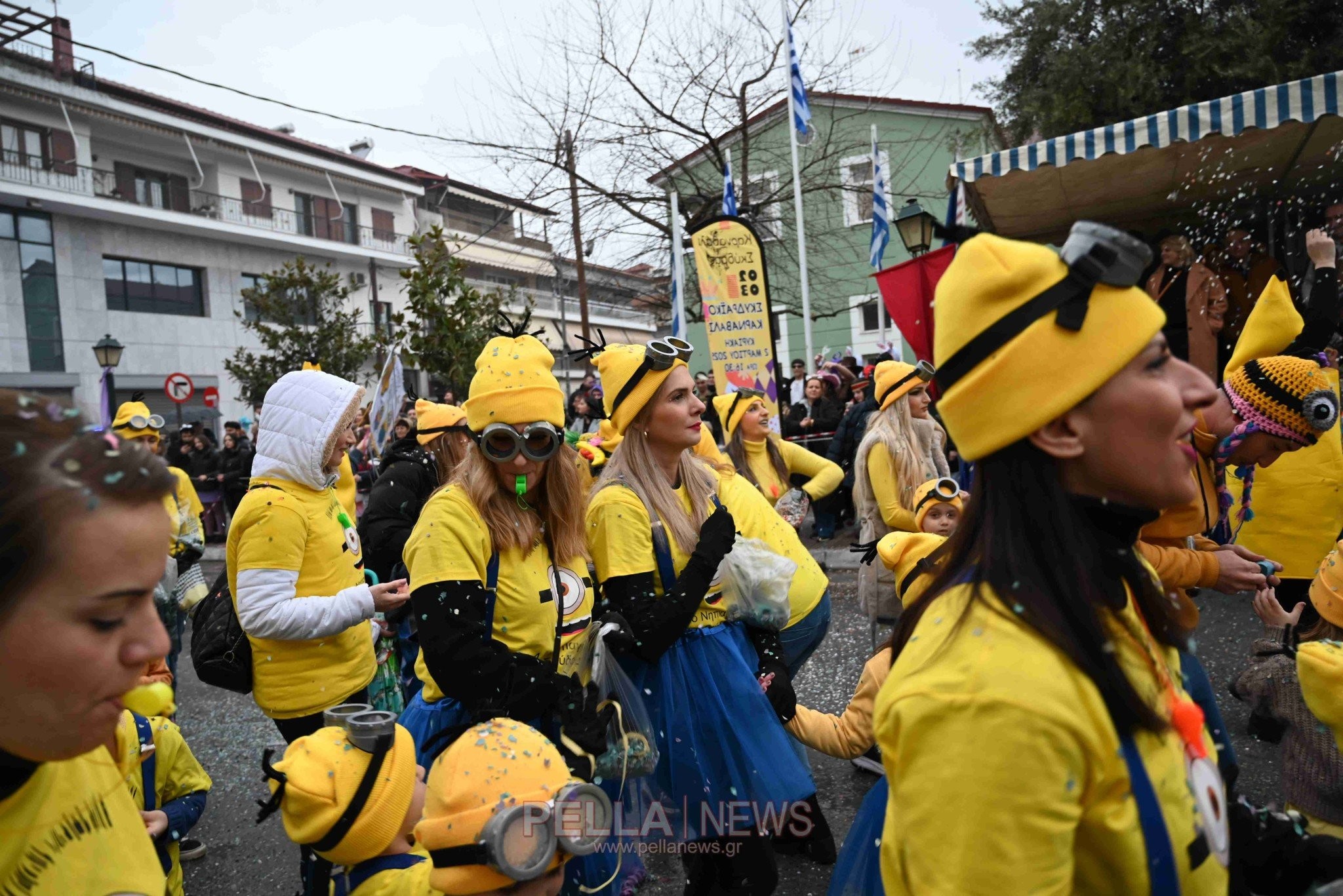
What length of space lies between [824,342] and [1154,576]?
29.5 m

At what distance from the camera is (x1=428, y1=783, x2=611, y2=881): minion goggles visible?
1757mm

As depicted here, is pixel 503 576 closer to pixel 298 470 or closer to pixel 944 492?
pixel 298 470

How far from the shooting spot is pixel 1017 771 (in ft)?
3.44

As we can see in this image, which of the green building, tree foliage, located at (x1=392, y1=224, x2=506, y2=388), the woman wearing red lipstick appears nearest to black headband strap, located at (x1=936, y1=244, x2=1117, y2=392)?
the woman wearing red lipstick

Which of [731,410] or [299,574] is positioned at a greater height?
[731,410]

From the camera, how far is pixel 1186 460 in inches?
49.0

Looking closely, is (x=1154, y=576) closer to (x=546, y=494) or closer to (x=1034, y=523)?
(x=1034, y=523)

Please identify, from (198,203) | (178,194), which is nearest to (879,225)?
(198,203)

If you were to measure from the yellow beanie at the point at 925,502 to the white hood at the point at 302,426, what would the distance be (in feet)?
9.20

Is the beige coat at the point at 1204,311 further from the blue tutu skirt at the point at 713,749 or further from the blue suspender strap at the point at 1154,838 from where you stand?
the blue suspender strap at the point at 1154,838

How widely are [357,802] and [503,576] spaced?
2.67 feet

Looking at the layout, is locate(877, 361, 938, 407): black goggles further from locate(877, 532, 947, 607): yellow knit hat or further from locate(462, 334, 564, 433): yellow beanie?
locate(462, 334, 564, 433): yellow beanie

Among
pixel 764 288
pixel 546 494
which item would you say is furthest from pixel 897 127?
pixel 546 494

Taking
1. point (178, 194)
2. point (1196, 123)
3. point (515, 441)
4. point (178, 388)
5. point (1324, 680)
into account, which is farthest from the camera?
point (178, 194)
